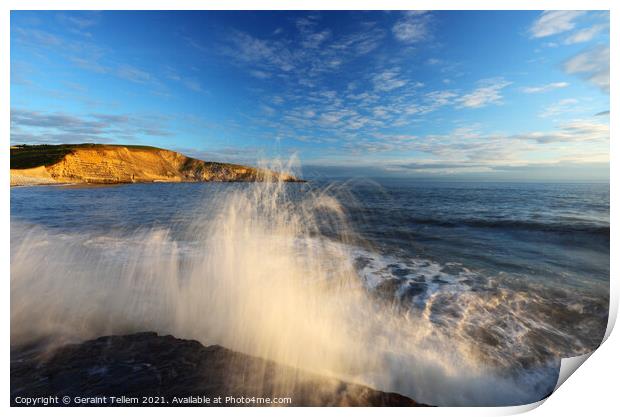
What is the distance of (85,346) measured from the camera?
3566 millimetres

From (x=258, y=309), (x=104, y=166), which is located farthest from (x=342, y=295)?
(x=104, y=166)

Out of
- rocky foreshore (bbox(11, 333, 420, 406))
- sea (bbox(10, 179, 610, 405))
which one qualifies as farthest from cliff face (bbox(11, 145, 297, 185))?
rocky foreshore (bbox(11, 333, 420, 406))

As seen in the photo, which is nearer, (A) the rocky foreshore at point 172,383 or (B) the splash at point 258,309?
(A) the rocky foreshore at point 172,383

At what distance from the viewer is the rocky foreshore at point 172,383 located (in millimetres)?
3148

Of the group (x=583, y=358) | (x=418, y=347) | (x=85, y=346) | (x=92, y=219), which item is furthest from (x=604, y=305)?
(x=92, y=219)

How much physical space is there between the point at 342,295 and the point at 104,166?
50934 millimetres

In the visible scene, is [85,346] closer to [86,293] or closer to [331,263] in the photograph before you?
[86,293]

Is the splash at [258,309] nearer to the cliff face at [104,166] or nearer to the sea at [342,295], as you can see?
the sea at [342,295]

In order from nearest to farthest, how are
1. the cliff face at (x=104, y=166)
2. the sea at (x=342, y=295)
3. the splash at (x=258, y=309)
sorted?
the splash at (x=258, y=309)
the sea at (x=342, y=295)
the cliff face at (x=104, y=166)

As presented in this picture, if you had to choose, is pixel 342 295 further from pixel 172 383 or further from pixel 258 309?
pixel 172 383

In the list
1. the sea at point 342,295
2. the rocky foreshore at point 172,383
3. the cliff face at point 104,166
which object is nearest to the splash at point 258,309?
the sea at point 342,295

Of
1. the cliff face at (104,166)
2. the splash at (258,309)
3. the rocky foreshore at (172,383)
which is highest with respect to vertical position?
the cliff face at (104,166)

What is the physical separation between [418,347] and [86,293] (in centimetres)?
586

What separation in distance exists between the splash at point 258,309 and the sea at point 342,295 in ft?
0.08
